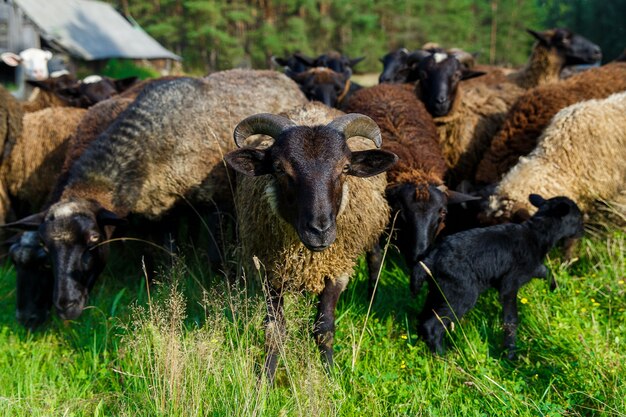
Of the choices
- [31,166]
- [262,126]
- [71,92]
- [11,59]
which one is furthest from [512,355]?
[11,59]

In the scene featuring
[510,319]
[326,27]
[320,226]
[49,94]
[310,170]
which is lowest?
[326,27]

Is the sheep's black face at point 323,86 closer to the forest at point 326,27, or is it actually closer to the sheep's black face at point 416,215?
the sheep's black face at point 416,215

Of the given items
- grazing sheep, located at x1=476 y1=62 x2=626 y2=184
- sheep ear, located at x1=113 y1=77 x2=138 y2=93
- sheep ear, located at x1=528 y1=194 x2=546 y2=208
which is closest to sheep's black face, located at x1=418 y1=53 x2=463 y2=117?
grazing sheep, located at x1=476 y1=62 x2=626 y2=184

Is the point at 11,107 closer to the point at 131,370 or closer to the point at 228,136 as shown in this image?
the point at 228,136

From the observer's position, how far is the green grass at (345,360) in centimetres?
314

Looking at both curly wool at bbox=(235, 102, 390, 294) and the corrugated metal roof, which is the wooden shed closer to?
the corrugated metal roof

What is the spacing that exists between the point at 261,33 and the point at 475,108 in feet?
90.8

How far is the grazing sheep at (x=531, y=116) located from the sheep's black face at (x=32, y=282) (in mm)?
3914

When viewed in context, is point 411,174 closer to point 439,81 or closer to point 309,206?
point 309,206

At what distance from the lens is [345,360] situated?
385 cm

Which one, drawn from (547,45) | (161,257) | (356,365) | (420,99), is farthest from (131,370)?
(547,45)

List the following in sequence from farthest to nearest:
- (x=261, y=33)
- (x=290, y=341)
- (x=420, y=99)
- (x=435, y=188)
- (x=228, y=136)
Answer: (x=261, y=33) → (x=420, y=99) → (x=228, y=136) → (x=435, y=188) → (x=290, y=341)

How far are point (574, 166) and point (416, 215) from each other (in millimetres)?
1584

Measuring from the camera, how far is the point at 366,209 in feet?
13.6
